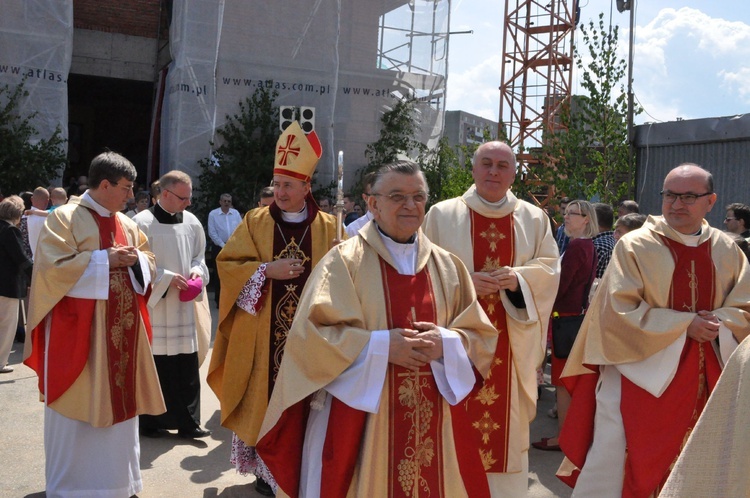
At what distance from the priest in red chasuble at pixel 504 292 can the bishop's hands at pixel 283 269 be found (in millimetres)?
852

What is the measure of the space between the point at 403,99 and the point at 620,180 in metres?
8.62

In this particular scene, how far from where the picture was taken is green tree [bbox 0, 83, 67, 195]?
1288 cm

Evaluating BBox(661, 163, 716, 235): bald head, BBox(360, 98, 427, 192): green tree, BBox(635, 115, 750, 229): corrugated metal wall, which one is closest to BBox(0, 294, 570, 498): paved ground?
BBox(661, 163, 716, 235): bald head

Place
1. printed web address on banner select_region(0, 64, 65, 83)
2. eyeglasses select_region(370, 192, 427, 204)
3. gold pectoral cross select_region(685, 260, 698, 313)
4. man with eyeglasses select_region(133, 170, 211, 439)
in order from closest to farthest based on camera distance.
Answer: eyeglasses select_region(370, 192, 427, 204) < gold pectoral cross select_region(685, 260, 698, 313) < man with eyeglasses select_region(133, 170, 211, 439) < printed web address on banner select_region(0, 64, 65, 83)

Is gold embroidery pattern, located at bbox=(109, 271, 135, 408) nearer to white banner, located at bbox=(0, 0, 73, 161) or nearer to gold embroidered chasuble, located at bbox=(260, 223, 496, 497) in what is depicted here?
gold embroidered chasuble, located at bbox=(260, 223, 496, 497)

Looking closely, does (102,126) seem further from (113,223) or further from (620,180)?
(113,223)

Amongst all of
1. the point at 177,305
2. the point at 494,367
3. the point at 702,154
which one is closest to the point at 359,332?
the point at 494,367

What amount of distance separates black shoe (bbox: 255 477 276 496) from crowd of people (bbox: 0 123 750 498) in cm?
1

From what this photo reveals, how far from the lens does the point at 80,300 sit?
456cm

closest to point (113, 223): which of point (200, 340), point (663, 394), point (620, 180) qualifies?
point (200, 340)

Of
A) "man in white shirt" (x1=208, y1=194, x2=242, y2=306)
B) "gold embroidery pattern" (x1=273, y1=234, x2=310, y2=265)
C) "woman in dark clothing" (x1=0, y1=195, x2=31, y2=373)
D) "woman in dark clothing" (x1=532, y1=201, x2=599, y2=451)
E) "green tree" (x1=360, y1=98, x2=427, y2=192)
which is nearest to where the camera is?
"gold embroidery pattern" (x1=273, y1=234, x2=310, y2=265)

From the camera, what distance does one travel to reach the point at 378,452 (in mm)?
3123

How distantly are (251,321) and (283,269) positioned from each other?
1.47 ft

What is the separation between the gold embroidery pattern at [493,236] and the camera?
184 inches
